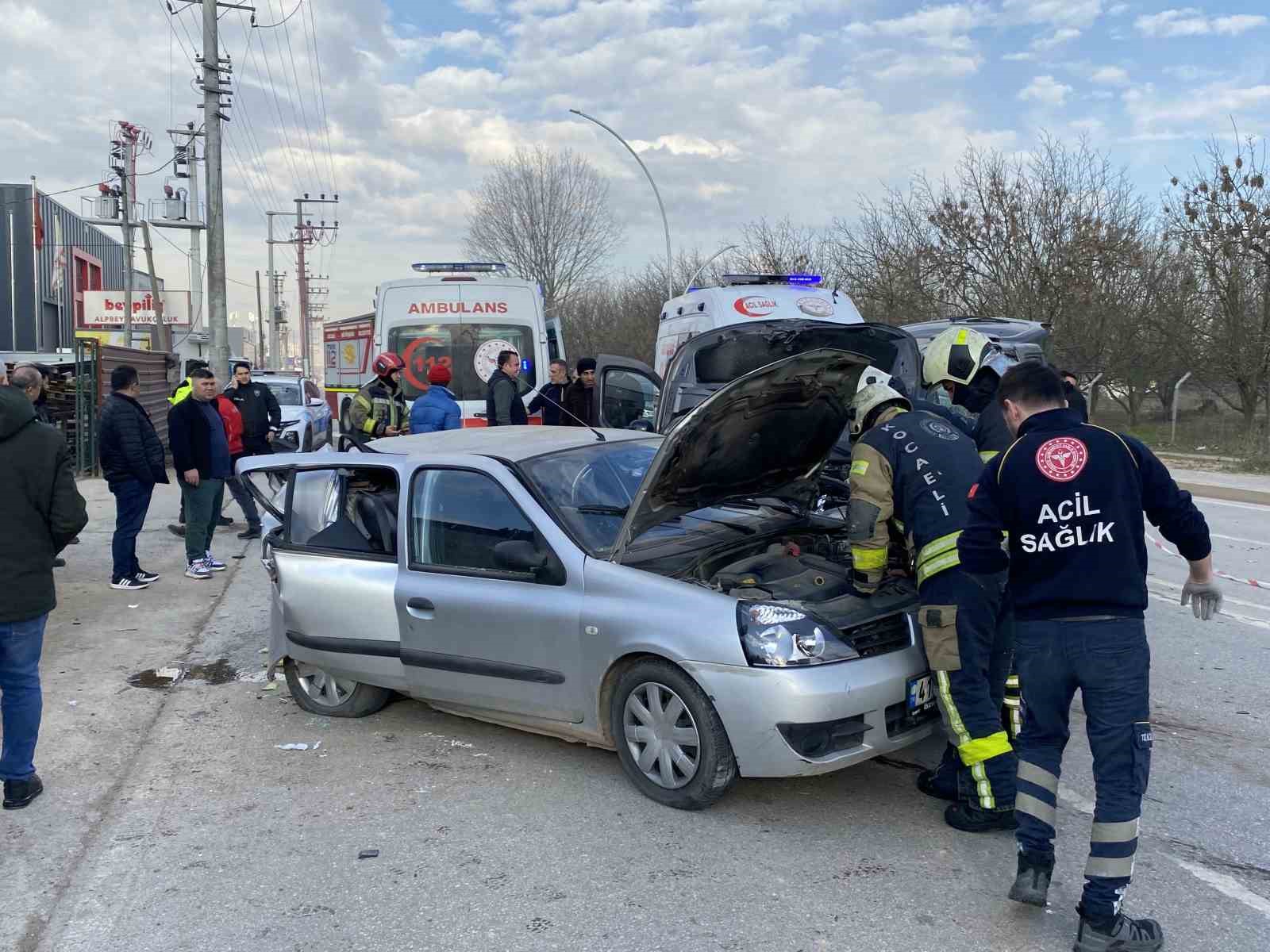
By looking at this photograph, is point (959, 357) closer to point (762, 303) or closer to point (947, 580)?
point (947, 580)

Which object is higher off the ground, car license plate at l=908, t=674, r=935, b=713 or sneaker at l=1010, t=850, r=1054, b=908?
car license plate at l=908, t=674, r=935, b=713

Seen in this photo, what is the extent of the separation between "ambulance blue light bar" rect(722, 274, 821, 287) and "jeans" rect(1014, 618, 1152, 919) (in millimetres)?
8844

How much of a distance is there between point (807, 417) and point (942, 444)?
44.6 inches

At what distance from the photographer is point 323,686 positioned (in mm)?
5484

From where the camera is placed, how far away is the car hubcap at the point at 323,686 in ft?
17.6

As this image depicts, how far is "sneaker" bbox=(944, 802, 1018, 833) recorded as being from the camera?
3.90m

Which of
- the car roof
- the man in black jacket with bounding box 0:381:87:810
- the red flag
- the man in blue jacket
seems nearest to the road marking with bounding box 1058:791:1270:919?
the car roof

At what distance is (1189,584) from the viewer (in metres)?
3.40

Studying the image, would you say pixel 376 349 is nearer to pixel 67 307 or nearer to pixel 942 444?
pixel 942 444

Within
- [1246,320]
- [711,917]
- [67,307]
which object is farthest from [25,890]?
[67,307]

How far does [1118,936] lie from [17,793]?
4213 mm

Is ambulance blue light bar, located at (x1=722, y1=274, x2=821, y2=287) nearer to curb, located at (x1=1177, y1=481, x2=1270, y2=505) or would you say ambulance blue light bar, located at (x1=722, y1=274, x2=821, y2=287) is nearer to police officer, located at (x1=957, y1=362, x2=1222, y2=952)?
curb, located at (x1=1177, y1=481, x2=1270, y2=505)

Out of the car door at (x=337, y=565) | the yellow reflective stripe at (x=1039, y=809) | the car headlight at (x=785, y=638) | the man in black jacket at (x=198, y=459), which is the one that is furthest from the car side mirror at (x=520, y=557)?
the man in black jacket at (x=198, y=459)

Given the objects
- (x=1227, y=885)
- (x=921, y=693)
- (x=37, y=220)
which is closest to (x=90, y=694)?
(x=921, y=693)
